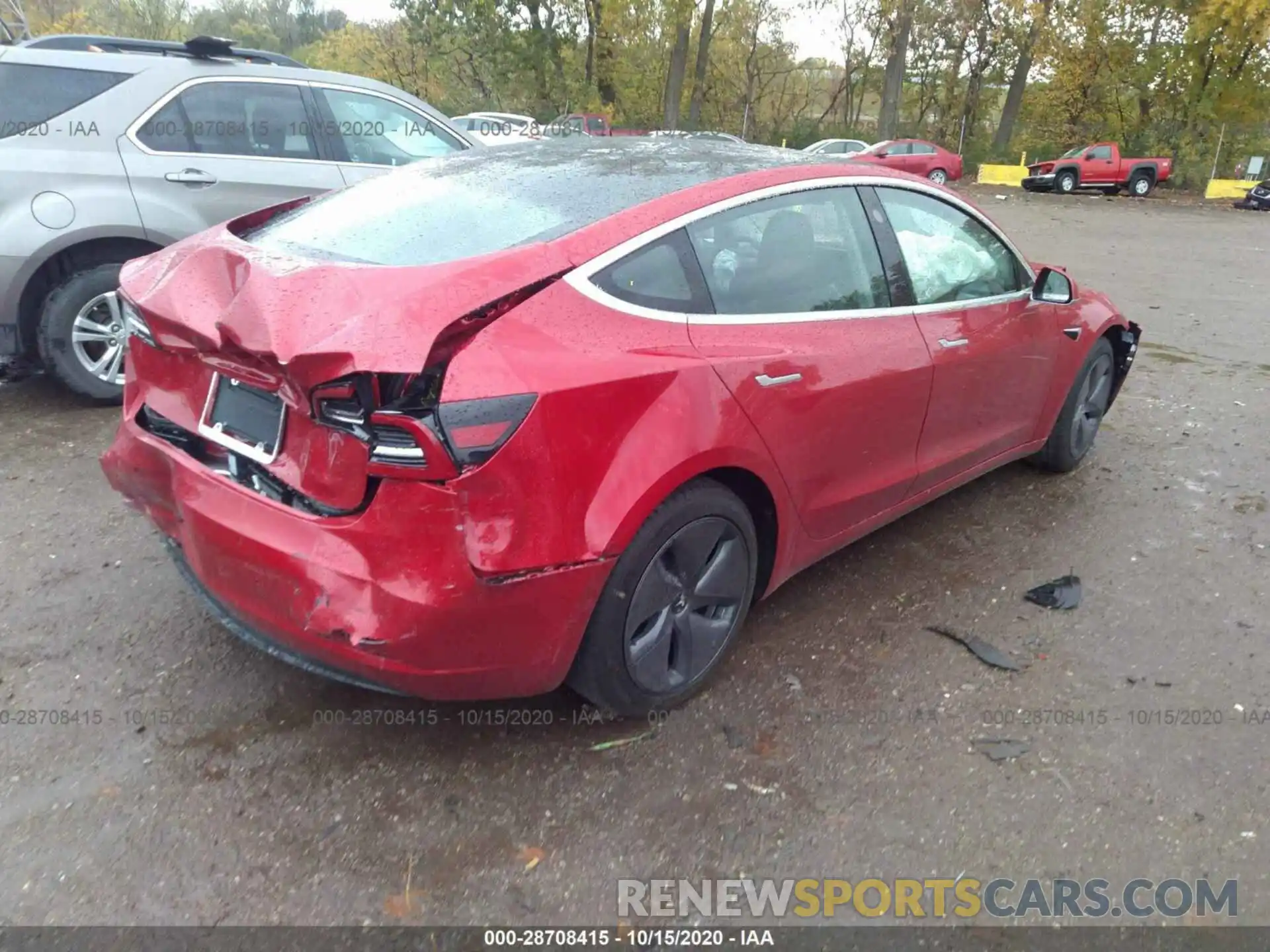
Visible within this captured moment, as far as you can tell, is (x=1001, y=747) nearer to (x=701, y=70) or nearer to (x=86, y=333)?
(x=86, y=333)

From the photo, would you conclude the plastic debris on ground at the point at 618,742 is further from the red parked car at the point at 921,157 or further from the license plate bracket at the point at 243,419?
the red parked car at the point at 921,157

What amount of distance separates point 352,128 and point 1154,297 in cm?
847

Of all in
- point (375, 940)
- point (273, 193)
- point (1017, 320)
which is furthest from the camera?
point (273, 193)

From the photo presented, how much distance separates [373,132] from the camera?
228 inches

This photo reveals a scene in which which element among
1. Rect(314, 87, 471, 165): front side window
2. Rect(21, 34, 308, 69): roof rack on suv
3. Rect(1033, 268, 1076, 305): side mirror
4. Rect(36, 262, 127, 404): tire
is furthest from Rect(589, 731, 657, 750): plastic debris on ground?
Rect(21, 34, 308, 69): roof rack on suv

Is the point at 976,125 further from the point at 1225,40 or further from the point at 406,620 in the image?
the point at 406,620

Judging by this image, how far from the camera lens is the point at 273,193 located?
17.7 feet

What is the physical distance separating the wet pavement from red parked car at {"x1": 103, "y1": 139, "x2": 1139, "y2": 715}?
0.33 m

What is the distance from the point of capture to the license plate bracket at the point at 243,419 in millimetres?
2332

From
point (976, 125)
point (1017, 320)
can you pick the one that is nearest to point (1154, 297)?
point (1017, 320)

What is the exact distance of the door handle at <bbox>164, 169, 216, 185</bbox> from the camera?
5.10m

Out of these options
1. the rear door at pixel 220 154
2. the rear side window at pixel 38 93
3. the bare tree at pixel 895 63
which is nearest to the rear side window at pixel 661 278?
the rear door at pixel 220 154

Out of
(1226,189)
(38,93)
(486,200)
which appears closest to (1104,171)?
(1226,189)

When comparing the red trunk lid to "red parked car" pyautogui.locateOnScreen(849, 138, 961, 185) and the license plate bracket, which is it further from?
"red parked car" pyautogui.locateOnScreen(849, 138, 961, 185)
